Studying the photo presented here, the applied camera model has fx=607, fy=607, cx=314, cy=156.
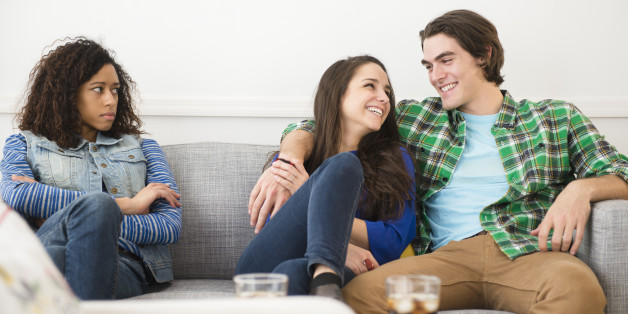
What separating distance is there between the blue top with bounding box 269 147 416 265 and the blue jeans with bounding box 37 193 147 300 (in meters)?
0.73

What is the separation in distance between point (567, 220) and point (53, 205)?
1505mm

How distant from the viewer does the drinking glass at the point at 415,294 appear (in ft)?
3.08

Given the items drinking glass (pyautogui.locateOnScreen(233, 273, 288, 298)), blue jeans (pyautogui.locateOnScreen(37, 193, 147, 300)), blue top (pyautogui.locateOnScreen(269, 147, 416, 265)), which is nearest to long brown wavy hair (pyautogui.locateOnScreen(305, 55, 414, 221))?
blue top (pyautogui.locateOnScreen(269, 147, 416, 265))

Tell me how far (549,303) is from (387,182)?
59 cm

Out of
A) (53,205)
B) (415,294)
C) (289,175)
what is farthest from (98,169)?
(415,294)

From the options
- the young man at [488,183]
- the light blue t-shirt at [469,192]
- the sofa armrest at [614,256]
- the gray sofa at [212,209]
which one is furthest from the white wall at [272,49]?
the sofa armrest at [614,256]

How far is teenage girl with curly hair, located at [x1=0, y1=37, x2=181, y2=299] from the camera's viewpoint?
1798 millimetres

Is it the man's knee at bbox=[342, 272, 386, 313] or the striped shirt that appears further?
the striped shirt

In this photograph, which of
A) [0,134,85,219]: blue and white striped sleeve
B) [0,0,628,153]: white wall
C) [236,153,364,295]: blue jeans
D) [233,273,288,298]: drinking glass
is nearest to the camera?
[233,273,288,298]: drinking glass

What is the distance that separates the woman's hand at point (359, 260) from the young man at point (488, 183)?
0.23 ft

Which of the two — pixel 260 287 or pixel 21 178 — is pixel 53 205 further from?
pixel 260 287

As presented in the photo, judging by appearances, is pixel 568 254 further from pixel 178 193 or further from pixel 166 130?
pixel 166 130

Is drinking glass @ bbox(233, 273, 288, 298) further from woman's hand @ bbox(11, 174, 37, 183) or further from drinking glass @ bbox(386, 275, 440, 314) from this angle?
woman's hand @ bbox(11, 174, 37, 183)

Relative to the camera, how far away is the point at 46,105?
2.00 m
